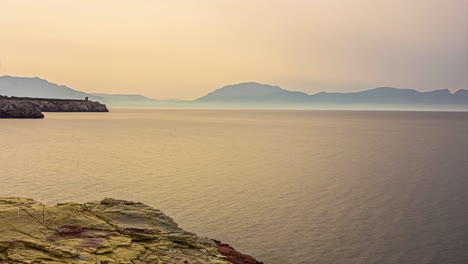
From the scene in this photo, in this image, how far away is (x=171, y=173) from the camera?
94.7ft

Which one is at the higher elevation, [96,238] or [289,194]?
[96,238]

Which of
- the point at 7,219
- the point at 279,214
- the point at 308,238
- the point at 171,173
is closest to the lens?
the point at 7,219

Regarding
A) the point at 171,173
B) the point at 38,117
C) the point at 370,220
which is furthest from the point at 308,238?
the point at 38,117

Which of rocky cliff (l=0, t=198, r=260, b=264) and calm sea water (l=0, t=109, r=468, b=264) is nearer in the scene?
rocky cliff (l=0, t=198, r=260, b=264)

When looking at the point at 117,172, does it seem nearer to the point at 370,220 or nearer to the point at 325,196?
the point at 325,196

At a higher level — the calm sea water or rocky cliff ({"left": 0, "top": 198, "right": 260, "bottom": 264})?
rocky cliff ({"left": 0, "top": 198, "right": 260, "bottom": 264})

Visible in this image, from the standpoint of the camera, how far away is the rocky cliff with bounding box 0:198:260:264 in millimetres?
8859

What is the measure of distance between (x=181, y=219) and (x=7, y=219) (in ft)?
25.8

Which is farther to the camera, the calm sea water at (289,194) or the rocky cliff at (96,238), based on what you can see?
the calm sea water at (289,194)

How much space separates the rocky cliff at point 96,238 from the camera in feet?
29.1

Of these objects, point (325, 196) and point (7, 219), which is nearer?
point (7, 219)

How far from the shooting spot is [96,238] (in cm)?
1045

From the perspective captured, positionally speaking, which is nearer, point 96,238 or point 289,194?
point 96,238

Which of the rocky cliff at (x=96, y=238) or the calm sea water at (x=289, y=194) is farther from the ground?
the rocky cliff at (x=96, y=238)
